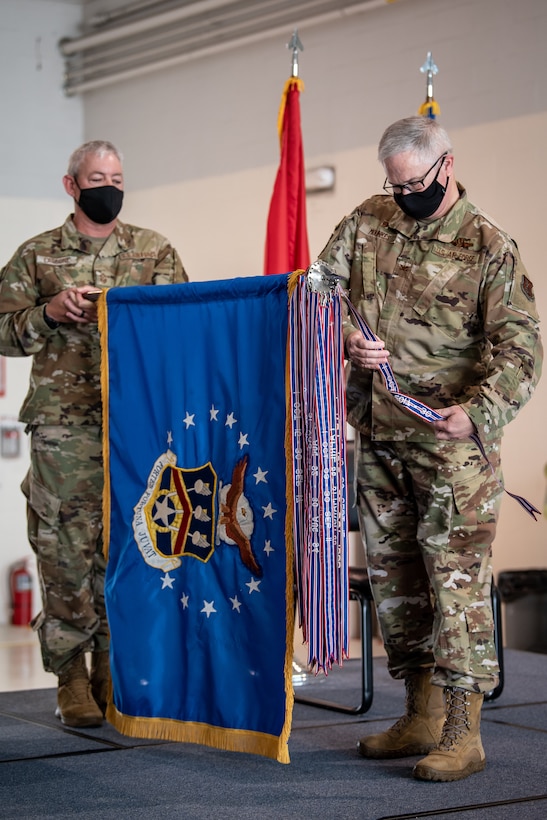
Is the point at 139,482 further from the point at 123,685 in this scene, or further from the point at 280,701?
the point at 280,701

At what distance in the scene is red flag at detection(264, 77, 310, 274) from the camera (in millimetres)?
4625

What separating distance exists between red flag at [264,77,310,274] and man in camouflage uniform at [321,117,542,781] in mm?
1778

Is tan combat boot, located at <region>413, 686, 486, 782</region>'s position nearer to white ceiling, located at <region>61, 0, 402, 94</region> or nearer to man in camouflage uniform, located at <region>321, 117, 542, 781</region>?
man in camouflage uniform, located at <region>321, 117, 542, 781</region>

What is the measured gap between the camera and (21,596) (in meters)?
6.27

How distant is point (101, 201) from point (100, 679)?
143 centimetres

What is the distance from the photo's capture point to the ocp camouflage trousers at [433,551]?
2.61 metres

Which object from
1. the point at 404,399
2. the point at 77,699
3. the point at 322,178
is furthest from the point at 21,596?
the point at 404,399

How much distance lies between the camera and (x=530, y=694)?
3818mm

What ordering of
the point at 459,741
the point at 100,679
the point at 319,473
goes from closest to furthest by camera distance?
the point at 319,473 → the point at 459,741 → the point at 100,679

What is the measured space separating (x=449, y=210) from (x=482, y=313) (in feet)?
0.89

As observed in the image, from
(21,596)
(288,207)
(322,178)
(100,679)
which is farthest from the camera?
(21,596)

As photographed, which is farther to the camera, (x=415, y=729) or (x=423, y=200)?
(x=415, y=729)

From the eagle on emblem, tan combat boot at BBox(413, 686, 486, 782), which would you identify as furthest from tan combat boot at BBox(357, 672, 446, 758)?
the eagle on emblem

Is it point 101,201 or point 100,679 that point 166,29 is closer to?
point 101,201
